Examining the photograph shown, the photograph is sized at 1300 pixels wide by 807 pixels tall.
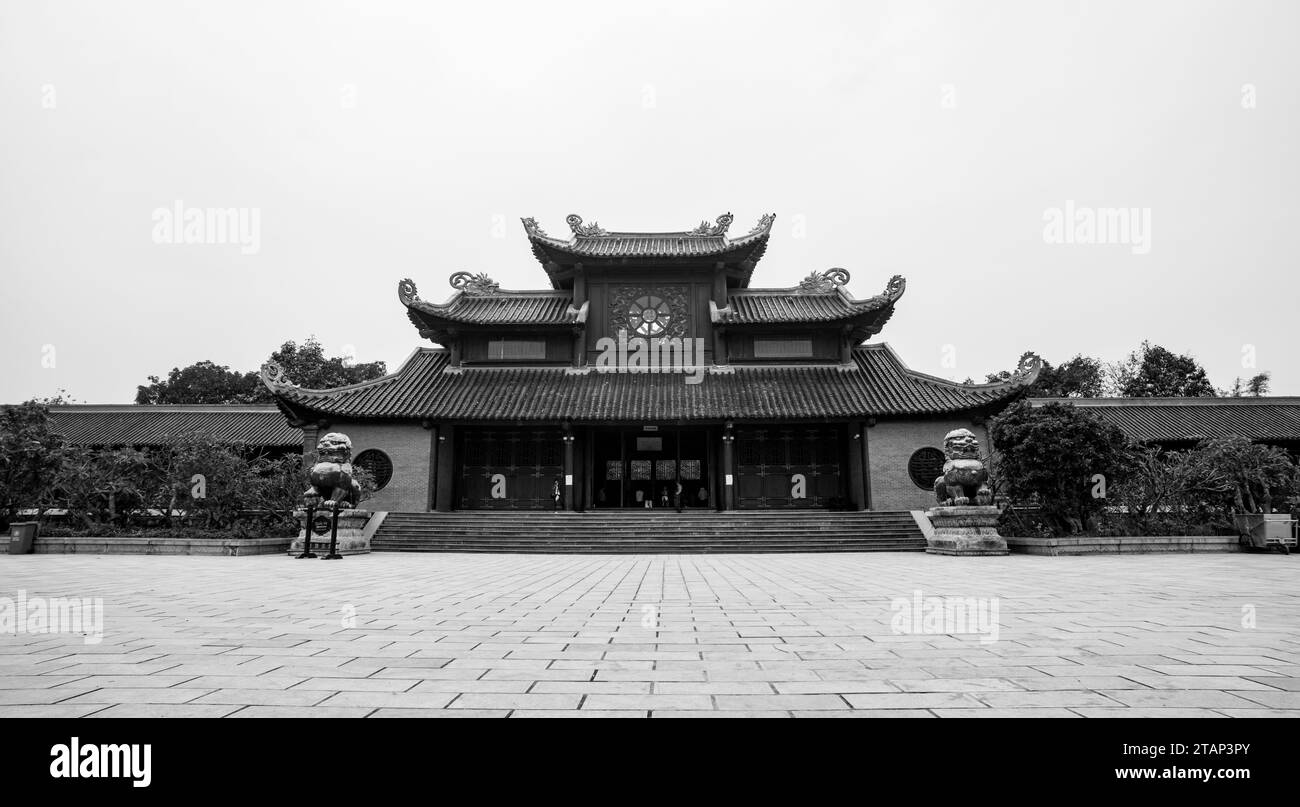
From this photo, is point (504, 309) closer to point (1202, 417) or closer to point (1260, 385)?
point (1202, 417)

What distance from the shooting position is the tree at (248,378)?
36656 millimetres

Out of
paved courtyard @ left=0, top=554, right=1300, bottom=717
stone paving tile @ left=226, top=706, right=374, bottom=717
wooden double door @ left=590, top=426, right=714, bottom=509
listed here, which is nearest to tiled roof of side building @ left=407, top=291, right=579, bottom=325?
wooden double door @ left=590, top=426, right=714, bottom=509

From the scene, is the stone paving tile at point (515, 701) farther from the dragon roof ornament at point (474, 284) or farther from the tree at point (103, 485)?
the dragon roof ornament at point (474, 284)

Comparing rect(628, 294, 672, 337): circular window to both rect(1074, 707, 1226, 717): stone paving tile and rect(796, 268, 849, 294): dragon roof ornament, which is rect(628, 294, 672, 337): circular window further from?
rect(1074, 707, 1226, 717): stone paving tile

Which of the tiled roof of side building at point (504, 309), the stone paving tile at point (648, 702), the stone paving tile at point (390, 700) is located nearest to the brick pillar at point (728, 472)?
the tiled roof of side building at point (504, 309)

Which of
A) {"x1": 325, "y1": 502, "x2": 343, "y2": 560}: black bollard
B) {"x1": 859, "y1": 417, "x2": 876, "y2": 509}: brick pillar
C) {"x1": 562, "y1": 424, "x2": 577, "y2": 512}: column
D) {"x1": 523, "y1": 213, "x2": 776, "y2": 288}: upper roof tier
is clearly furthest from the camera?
{"x1": 523, "y1": 213, "x2": 776, "y2": 288}: upper roof tier

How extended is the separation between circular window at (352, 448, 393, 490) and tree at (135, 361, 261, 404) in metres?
24.9

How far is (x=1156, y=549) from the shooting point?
40.5 ft

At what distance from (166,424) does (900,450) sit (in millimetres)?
26632

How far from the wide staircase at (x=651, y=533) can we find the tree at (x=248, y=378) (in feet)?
77.4

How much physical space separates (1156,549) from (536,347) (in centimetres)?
1702

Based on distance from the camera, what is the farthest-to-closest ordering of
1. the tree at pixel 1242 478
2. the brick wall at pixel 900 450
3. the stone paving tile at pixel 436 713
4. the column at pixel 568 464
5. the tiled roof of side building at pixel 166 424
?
the tiled roof of side building at pixel 166 424 → the column at pixel 568 464 → the brick wall at pixel 900 450 → the tree at pixel 1242 478 → the stone paving tile at pixel 436 713

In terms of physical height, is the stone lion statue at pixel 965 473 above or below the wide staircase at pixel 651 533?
above

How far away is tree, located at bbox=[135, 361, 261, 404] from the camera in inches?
1594
